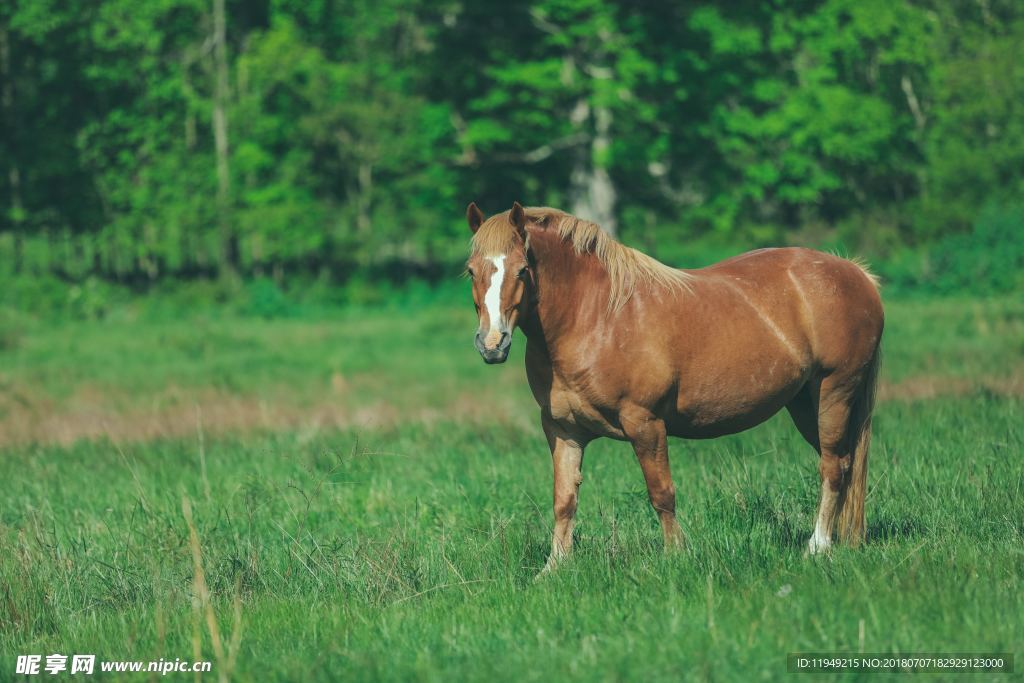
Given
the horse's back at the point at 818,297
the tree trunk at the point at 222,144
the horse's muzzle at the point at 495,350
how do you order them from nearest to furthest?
the horse's muzzle at the point at 495,350 → the horse's back at the point at 818,297 → the tree trunk at the point at 222,144

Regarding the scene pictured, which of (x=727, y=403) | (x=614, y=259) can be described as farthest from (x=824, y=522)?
(x=614, y=259)

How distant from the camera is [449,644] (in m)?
5.06

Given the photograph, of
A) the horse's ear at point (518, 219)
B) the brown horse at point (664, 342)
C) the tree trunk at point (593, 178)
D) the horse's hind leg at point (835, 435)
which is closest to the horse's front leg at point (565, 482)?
the brown horse at point (664, 342)

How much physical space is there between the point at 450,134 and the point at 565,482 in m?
26.2

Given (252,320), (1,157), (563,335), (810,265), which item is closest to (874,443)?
(810,265)

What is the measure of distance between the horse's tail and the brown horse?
10mm

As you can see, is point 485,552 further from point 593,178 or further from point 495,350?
point 593,178

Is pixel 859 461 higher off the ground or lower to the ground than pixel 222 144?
Result: higher

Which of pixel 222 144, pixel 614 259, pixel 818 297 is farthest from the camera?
pixel 222 144

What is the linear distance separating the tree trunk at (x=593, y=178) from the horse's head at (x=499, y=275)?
23323 millimetres

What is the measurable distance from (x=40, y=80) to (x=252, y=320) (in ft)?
30.9

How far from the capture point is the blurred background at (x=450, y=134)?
29484mm

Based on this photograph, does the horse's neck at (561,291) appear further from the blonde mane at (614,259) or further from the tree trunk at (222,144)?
the tree trunk at (222,144)

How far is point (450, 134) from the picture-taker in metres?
31.8
